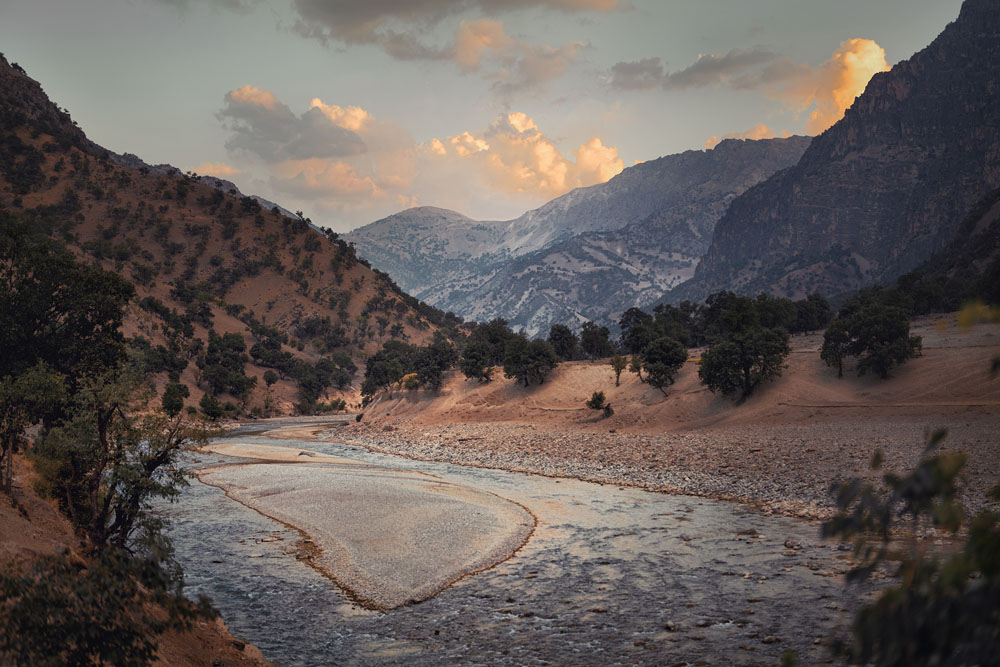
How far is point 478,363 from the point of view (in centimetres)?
9262

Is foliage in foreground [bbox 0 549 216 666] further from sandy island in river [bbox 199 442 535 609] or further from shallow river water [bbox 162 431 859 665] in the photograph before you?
sandy island in river [bbox 199 442 535 609]

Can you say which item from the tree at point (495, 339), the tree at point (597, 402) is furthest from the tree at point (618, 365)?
the tree at point (495, 339)

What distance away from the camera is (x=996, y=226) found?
154 m

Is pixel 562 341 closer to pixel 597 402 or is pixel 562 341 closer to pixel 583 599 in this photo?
pixel 597 402

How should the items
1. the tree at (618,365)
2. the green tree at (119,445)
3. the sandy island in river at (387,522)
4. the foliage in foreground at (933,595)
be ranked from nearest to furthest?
the foliage in foreground at (933,595) < the green tree at (119,445) < the sandy island in river at (387,522) < the tree at (618,365)

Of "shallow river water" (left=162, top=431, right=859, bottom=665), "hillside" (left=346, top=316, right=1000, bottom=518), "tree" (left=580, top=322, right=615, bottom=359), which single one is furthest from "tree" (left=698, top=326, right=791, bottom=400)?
"tree" (left=580, top=322, right=615, bottom=359)

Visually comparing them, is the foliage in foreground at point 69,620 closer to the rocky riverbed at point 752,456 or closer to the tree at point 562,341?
the rocky riverbed at point 752,456

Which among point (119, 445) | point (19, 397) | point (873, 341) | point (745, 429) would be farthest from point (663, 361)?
point (119, 445)

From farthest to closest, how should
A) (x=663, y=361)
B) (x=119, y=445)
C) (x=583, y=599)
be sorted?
(x=663, y=361) → (x=583, y=599) → (x=119, y=445)

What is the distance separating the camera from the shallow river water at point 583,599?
16281 mm

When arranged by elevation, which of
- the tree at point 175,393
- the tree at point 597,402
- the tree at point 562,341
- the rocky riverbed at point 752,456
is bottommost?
the rocky riverbed at point 752,456

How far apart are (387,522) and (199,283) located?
171 metres

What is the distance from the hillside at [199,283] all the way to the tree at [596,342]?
6809 cm

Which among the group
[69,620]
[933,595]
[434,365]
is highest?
[933,595]
